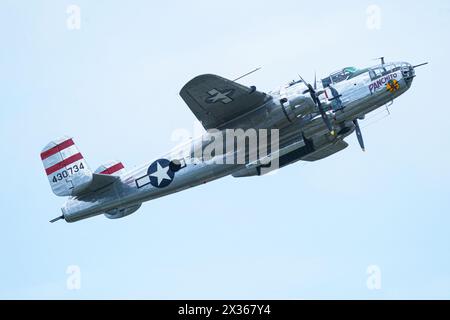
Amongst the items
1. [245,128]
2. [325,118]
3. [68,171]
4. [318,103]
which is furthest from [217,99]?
[68,171]

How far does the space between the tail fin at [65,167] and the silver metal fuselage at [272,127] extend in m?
0.45

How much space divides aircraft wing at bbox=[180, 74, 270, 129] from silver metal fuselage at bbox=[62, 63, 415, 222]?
30 cm

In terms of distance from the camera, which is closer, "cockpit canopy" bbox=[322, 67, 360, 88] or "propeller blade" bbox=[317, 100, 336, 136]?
"propeller blade" bbox=[317, 100, 336, 136]

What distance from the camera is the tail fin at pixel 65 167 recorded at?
31969 mm

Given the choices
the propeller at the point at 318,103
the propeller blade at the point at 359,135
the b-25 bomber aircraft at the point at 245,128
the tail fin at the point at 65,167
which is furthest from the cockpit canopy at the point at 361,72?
the tail fin at the point at 65,167

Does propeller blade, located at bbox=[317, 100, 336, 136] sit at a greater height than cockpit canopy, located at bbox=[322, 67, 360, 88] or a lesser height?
lesser

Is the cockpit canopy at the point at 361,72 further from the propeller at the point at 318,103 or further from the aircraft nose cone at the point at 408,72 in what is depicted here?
the propeller at the point at 318,103

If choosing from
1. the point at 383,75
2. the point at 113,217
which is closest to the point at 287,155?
the point at 383,75

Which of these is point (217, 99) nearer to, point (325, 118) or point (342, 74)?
point (325, 118)

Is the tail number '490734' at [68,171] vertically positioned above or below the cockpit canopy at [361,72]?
below

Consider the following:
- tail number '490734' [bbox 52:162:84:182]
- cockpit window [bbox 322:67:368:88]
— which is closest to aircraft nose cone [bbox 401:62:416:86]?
cockpit window [bbox 322:67:368:88]

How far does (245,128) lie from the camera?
3097 cm

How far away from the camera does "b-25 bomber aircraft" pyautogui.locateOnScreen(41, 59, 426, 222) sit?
30.5 m

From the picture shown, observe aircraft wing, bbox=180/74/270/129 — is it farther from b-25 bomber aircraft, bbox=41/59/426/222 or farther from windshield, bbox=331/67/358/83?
windshield, bbox=331/67/358/83
